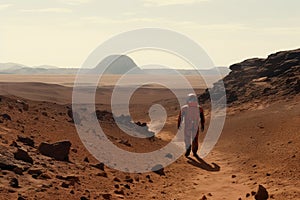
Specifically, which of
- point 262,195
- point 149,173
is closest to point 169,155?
point 149,173

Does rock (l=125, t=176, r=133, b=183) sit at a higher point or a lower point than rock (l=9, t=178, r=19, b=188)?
lower

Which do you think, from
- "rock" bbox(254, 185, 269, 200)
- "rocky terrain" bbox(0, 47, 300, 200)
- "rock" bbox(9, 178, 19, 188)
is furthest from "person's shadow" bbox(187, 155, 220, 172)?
"rock" bbox(9, 178, 19, 188)

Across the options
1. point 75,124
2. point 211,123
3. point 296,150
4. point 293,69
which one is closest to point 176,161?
point 296,150

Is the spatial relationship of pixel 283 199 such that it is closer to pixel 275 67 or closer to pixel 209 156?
pixel 209 156

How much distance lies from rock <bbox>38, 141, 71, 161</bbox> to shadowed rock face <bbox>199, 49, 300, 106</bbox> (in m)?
21.8

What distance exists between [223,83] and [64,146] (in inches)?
1447

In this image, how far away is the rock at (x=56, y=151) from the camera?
13305 millimetres

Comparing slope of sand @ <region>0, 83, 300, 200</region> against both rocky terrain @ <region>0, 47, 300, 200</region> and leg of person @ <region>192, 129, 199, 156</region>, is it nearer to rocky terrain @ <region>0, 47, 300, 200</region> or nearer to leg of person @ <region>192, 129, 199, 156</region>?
rocky terrain @ <region>0, 47, 300, 200</region>

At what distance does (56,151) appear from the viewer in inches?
529

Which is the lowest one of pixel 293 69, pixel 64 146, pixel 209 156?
pixel 209 156

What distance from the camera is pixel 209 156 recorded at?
1852cm

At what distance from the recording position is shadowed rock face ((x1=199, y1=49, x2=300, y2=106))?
34.0 m

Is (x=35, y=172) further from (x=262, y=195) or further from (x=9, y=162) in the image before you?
(x=262, y=195)

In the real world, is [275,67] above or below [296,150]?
above
